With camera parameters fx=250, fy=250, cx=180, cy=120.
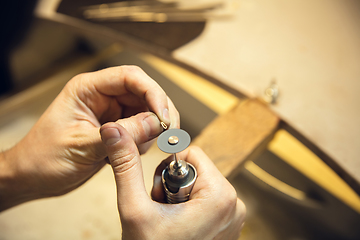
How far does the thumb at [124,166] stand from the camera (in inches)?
15.8

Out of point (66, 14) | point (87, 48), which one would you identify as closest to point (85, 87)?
point (66, 14)

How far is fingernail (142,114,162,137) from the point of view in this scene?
0.47 metres

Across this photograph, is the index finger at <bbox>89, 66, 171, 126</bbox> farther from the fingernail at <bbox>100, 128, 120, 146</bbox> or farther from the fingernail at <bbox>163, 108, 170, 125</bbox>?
the fingernail at <bbox>100, 128, 120, 146</bbox>

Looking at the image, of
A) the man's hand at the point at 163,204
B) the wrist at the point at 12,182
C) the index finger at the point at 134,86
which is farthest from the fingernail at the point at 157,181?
the wrist at the point at 12,182

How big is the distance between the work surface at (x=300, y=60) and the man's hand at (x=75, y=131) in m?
0.34

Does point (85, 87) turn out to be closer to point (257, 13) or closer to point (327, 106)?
point (327, 106)

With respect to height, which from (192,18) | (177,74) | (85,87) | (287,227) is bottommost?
(287,227)

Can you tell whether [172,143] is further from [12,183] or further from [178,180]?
[12,183]

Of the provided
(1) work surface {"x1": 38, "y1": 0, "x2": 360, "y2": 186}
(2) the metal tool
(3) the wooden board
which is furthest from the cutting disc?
(1) work surface {"x1": 38, "y1": 0, "x2": 360, "y2": 186}

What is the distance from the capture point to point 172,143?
379mm

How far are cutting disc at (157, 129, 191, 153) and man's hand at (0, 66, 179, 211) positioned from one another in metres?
0.09

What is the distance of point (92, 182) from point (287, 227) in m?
0.80

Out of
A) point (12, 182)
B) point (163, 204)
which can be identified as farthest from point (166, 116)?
point (12, 182)

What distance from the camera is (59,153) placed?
Result: 1.94 feet
